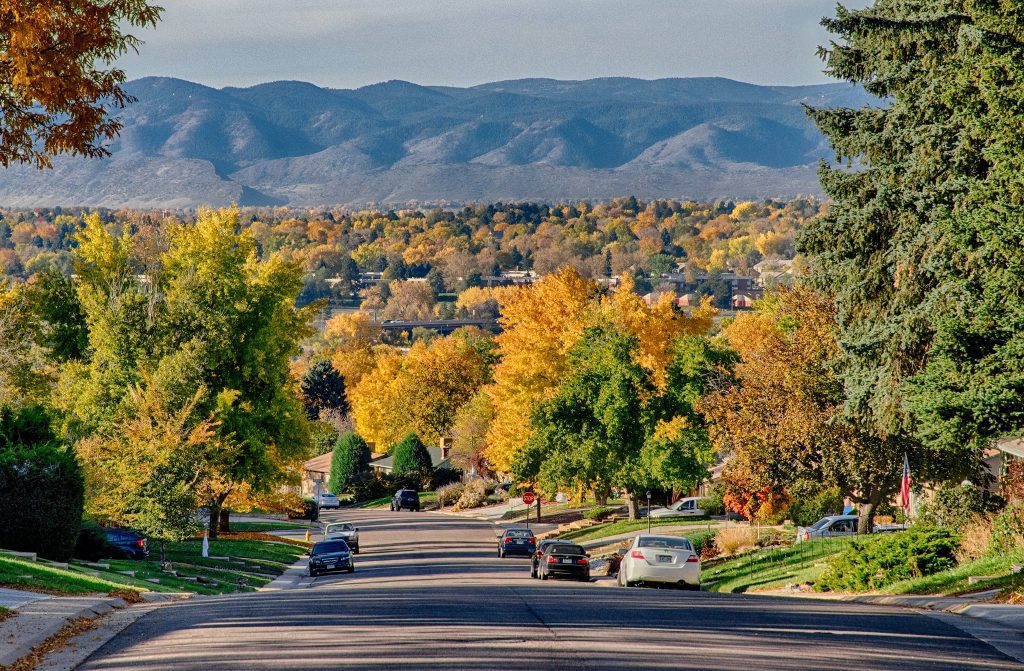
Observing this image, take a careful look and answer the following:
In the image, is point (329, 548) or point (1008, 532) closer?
point (1008, 532)

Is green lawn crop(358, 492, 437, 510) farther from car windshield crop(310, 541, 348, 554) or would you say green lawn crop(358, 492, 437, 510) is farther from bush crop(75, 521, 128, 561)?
bush crop(75, 521, 128, 561)

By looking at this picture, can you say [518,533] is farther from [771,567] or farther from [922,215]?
[922,215]

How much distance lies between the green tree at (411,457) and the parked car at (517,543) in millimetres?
50637

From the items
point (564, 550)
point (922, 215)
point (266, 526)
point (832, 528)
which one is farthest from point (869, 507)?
point (266, 526)

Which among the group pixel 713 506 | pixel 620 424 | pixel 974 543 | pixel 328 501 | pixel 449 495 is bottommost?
pixel 328 501

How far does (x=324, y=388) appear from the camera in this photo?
136 m

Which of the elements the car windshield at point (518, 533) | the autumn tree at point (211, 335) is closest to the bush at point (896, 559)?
the car windshield at point (518, 533)

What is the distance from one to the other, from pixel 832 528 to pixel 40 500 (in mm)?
26899

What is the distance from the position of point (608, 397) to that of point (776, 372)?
18544mm

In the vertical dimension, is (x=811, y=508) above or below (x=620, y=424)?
below

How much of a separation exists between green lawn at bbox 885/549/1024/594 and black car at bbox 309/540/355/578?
65.0ft

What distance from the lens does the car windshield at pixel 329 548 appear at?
42.8m

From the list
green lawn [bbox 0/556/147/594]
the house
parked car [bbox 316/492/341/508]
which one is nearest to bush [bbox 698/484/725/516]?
green lawn [bbox 0/556/147/594]

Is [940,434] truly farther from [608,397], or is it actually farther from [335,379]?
[335,379]
